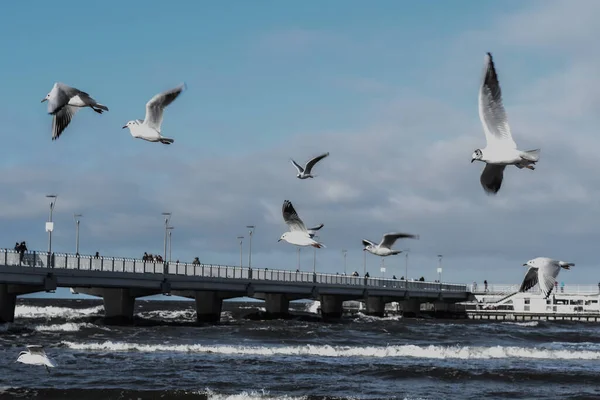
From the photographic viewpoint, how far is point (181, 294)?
96500 millimetres

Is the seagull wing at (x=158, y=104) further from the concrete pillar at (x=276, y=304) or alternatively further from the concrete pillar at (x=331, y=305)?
the concrete pillar at (x=331, y=305)

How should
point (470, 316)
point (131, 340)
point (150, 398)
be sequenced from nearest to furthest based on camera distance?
point (150, 398) < point (131, 340) < point (470, 316)

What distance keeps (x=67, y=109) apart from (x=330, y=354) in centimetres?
3395

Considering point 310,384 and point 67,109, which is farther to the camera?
point 310,384

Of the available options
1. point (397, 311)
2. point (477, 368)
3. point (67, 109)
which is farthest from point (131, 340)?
point (397, 311)

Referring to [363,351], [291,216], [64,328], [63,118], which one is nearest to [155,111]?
[63,118]

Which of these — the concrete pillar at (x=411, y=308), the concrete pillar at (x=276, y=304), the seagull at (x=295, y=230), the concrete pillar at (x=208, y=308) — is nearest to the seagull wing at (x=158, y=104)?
the seagull at (x=295, y=230)

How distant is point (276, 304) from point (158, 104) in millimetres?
82761

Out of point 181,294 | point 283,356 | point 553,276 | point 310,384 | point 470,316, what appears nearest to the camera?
point 553,276

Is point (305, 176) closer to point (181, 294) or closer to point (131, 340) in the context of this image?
point (131, 340)

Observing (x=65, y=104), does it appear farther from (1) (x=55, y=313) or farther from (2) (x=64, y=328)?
(1) (x=55, y=313)

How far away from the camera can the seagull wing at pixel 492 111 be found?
18922mm

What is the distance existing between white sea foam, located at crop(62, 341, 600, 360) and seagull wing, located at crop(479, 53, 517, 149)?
118 feet

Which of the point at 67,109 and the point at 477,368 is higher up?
the point at 67,109
